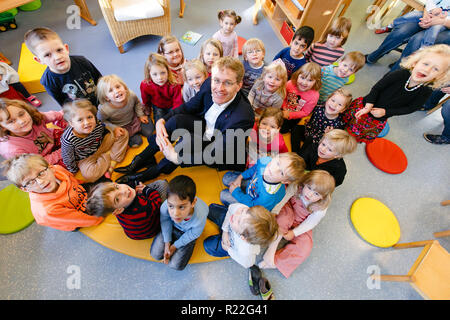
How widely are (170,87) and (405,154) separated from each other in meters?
2.78

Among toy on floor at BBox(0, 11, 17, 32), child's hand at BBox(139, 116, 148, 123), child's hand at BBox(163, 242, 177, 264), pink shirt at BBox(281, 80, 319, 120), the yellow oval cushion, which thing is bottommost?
the yellow oval cushion

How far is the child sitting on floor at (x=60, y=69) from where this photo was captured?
1672mm

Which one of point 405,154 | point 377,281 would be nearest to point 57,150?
point 377,281

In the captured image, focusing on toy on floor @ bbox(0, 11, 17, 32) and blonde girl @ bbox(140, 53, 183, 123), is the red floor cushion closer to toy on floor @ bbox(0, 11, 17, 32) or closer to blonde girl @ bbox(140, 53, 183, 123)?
blonde girl @ bbox(140, 53, 183, 123)

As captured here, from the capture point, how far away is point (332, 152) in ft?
5.68

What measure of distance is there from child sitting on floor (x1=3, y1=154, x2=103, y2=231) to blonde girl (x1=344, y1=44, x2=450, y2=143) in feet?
8.52

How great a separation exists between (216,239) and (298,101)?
5.12 feet

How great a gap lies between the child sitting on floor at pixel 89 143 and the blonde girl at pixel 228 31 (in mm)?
1667

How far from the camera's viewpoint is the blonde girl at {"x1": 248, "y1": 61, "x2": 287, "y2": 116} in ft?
6.40

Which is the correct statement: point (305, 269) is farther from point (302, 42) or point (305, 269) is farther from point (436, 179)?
point (302, 42)

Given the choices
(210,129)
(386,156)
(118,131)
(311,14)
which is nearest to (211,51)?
(210,129)

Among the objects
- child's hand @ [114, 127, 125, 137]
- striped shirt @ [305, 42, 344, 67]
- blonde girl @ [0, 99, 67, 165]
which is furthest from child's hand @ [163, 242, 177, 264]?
striped shirt @ [305, 42, 344, 67]

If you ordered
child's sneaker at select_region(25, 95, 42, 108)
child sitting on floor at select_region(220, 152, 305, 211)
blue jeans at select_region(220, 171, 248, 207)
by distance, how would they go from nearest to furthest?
child sitting on floor at select_region(220, 152, 305, 211) < blue jeans at select_region(220, 171, 248, 207) < child's sneaker at select_region(25, 95, 42, 108)
